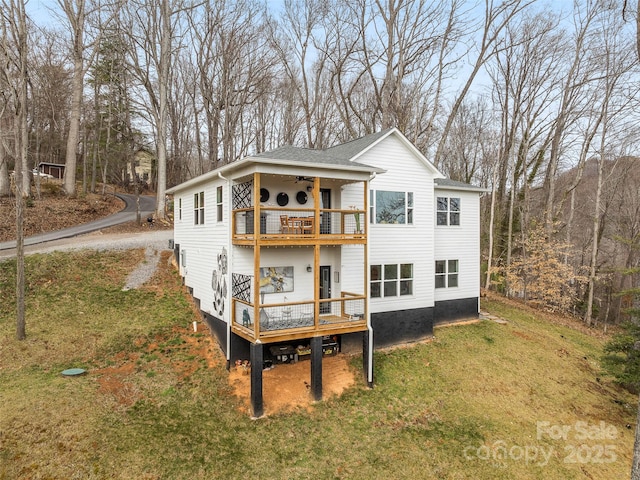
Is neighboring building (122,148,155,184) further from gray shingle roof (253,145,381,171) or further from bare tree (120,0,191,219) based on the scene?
gray shingle roof (253,145,381,171)

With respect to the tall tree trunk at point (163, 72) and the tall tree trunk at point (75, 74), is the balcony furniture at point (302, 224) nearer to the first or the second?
the tall tree trunk at point (163, 72)

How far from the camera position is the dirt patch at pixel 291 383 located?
9773 millimetres

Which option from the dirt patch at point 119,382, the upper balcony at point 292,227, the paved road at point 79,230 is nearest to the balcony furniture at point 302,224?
the upper balcony at point 292,227

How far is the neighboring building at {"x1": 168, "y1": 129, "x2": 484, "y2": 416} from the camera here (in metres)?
10.2

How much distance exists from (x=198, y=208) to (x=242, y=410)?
778 cm

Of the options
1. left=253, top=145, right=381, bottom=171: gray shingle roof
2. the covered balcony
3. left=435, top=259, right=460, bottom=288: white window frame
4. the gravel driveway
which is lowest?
the covered balcony

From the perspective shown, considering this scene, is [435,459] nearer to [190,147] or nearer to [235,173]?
[235,173]

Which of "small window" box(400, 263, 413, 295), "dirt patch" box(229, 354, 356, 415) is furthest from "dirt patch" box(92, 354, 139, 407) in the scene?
"small window" box(400, 263, 413, 295)

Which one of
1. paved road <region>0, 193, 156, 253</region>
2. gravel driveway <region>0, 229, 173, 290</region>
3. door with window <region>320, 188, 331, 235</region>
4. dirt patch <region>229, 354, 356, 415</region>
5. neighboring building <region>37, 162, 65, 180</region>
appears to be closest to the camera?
dirt patch <region>229, 354, 356, 415</region>

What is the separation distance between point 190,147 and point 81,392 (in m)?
35.7

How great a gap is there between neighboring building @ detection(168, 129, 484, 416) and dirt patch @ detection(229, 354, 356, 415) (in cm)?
41

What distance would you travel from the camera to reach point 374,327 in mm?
13156

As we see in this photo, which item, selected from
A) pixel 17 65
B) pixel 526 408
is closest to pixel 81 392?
pixel 17 65

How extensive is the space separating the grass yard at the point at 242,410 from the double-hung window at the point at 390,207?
5.01 meters
